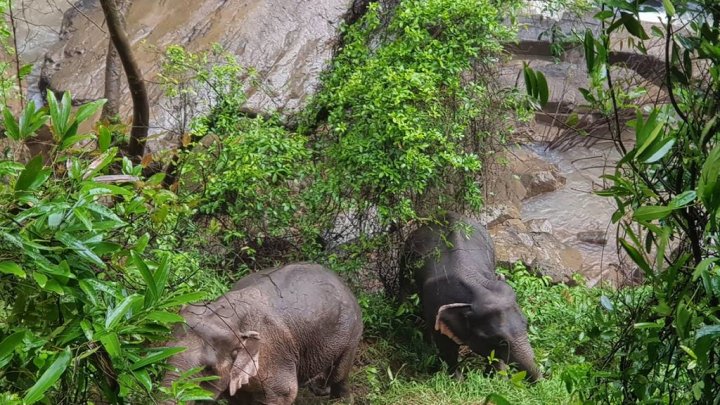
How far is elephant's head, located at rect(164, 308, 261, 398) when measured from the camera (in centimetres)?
498

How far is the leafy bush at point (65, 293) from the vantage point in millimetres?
2584

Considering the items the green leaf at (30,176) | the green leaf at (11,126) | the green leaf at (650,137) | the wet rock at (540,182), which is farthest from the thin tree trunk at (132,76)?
the wet rock at (540,182)

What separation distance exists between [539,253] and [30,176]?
7818mm

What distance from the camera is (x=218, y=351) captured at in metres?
5.16

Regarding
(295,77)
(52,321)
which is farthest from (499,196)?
(52,321)

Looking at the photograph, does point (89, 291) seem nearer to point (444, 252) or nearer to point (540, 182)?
point (444, 252)

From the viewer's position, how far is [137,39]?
10.8 metres

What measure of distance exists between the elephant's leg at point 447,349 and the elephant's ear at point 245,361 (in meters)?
2.27

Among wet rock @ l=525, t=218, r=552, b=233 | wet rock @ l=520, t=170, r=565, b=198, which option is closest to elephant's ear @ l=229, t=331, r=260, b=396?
wet rock @ l=525, t=218, r=552, b=233

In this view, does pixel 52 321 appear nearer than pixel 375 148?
Yes

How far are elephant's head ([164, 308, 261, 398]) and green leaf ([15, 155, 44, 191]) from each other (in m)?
2.30

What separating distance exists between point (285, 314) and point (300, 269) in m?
0.40

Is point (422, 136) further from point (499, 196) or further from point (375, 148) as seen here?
point (499, 196)

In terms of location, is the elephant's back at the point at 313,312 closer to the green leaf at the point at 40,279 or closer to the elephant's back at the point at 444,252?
the elephant's back at the point at 444,252
